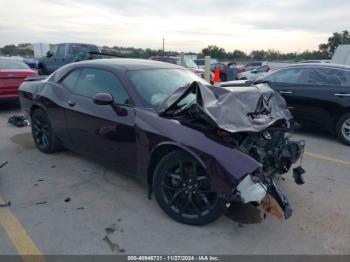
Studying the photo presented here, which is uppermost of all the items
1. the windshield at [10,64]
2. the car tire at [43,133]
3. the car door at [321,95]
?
the windshield at [10,64]

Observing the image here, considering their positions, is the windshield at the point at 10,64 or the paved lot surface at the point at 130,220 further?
the windshield at the point at 10,64

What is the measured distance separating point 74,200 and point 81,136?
0.99 meters

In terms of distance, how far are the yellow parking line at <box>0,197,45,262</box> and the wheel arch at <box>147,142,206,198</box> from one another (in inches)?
48.6

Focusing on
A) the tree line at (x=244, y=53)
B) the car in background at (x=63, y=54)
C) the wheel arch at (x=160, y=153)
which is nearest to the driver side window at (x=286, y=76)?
the wheel arch at (x=160, y=153)

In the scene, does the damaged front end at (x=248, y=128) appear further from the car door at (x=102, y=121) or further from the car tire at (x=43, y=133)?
the car tire at (x=43, y=133)

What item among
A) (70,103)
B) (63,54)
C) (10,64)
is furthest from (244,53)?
(70,103)

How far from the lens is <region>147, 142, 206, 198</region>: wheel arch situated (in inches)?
122

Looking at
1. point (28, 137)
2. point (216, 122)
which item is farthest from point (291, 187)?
point (28, 137)

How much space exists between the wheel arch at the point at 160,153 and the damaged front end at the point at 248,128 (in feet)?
0.79

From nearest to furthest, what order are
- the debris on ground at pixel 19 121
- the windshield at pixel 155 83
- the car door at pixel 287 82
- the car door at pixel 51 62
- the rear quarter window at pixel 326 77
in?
the windshield at pixel 155 83, the rear quarter window at pixel 326 77, the car door at pixel 287 82, the debris on ground at pixel 19 121, the car door at pixel 51 62

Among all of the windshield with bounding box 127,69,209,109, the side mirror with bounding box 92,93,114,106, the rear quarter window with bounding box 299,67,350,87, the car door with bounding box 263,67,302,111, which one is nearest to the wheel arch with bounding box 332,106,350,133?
the rear quarter window with bounding box 299,67,350,87

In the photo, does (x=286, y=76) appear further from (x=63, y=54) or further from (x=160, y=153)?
(x=63, y=54)

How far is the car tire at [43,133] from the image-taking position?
5195 mm

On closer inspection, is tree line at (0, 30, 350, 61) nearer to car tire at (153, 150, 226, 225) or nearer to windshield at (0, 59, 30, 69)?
windshield at (0, 59, 30, 69)
